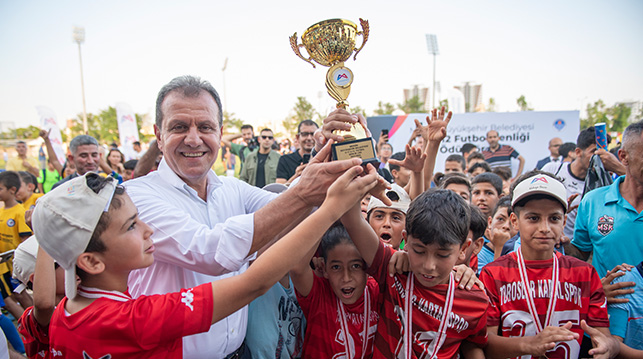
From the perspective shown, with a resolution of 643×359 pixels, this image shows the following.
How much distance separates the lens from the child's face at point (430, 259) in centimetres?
186

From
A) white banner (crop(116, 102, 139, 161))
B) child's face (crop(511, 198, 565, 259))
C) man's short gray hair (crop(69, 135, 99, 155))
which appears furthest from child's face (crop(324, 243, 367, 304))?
white banner (crop(116, 102, 139, 161))

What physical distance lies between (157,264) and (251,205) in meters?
0.63

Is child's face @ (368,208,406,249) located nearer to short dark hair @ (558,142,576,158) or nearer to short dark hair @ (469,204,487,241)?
short dark hair @ (469,204,487,241)

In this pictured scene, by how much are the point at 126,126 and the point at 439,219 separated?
15.8 meters

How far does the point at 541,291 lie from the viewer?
6.97ft

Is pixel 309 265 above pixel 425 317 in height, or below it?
above

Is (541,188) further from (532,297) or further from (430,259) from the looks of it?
(430,259)

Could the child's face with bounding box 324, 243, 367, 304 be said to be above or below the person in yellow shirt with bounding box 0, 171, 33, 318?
above

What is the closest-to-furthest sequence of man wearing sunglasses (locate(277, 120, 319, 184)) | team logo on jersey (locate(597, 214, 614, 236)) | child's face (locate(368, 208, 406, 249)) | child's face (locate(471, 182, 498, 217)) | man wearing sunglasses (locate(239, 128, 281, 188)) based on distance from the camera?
1. team logo on jersey (locate(597, 214, 614, 236))
2. child's face (locate(368, 208, 406, 249))
3. child's face (locate(471, 182, 498, 217))
4. man wearing sunglasses (locate(277, 120, 319, 184))
5. man wearing sunglasses (locate(239, 128, 281, 188))

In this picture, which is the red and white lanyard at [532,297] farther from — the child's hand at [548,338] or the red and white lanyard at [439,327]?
the red and white lanyard at [439,327]

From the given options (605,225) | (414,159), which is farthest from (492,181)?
(414,159)

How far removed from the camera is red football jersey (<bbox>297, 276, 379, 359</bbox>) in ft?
6.88

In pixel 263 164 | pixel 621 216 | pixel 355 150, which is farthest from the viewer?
pixel 263 164

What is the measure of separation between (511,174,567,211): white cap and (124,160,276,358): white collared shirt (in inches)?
71.4
